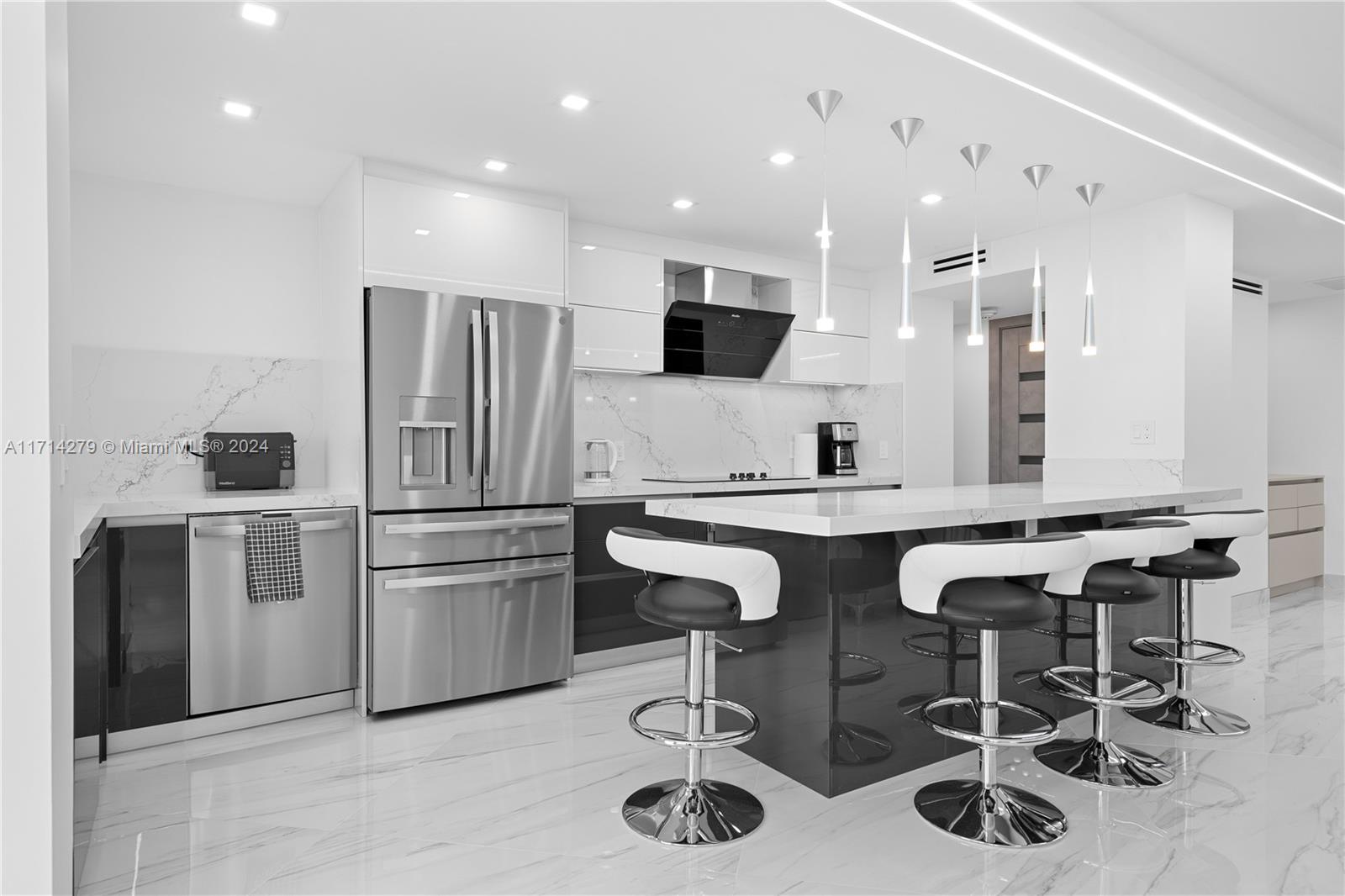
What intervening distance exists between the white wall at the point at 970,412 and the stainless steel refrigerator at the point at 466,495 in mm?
3830

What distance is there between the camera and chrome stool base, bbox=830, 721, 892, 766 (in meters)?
2.43

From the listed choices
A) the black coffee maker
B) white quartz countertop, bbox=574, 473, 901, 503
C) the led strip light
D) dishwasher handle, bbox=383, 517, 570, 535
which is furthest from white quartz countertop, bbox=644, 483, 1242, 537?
the black coffee maker

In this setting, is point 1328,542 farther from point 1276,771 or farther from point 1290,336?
point 1276,771

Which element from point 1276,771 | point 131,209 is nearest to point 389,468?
point 131,209

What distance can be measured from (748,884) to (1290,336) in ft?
22.5

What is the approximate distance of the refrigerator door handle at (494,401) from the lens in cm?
345

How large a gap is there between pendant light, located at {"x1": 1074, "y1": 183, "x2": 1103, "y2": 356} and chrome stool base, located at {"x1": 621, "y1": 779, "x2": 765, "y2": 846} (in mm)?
2504

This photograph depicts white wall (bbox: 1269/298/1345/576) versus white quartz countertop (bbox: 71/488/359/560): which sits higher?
white wall (bbox: 1269/298/1345/576)

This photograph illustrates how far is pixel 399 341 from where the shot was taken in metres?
3.29

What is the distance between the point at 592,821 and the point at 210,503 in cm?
196

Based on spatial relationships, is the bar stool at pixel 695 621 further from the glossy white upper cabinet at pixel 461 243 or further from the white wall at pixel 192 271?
the white wall at pixel 192 271

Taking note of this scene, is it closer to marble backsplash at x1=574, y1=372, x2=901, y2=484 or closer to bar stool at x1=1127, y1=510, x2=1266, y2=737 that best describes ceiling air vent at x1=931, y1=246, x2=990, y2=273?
marble backsplash at x1=574, y1=372, x2=901, y2=484

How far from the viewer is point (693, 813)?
225cm

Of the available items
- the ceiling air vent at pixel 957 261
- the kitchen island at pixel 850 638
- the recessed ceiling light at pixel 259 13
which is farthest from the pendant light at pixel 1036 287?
the recessed ceiling light at pixel 259 13
